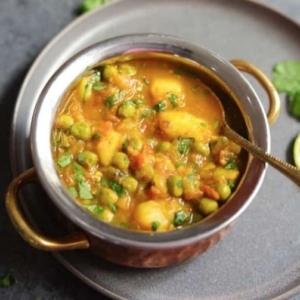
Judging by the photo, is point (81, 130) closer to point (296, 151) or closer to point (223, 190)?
point (223, 190)

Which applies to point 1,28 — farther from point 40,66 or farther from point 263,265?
point 263,265

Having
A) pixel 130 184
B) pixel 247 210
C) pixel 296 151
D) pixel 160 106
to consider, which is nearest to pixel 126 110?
pixel 160 106

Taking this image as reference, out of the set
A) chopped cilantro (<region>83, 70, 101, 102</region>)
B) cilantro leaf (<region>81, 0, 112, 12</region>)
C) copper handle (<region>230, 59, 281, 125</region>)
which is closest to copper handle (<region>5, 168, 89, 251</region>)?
chopped cilantro (<region>83, 70, 101, 102</region>)

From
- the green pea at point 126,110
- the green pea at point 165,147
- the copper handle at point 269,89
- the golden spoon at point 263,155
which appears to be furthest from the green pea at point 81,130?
the copper handle at point 269,89

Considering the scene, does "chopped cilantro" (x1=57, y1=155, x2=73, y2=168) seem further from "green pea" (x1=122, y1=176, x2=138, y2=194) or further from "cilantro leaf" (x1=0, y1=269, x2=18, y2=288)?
"cilantro leaf" (x1=0, y1=269, x2=18, y2=288)

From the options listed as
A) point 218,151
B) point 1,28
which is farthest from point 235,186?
point 1,28

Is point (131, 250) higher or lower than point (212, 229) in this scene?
lower

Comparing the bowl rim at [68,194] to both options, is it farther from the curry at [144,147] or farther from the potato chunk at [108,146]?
the potato chunk at [108,146]
